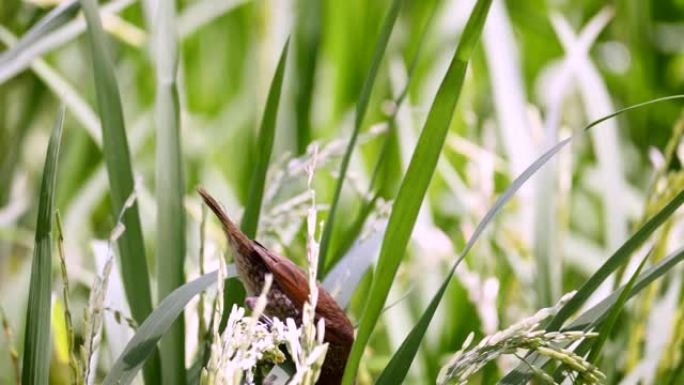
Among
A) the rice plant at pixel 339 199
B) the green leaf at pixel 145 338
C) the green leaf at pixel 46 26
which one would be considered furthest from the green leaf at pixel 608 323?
the green leaf at pixel 46 26

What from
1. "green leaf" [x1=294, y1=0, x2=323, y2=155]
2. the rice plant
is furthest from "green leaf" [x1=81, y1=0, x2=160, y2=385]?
"green leaf" [x1=294, y1=0, x2=323, y2=155]

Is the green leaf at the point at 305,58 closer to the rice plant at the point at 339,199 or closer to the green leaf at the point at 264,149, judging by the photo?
the rice plant at the point at 339,199

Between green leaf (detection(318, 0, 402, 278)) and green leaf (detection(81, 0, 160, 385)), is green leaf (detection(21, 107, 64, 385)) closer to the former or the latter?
green leaf (detection(81, 0, 160, 385))

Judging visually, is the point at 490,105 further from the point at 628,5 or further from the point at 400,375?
the point at 400,375

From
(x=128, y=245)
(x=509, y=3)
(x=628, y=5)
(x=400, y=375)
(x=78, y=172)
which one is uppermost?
(x=509, y=3)

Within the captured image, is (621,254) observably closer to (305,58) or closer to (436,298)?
(436,298)

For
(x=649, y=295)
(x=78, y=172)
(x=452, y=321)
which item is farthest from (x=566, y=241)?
(x=78, y=172)
